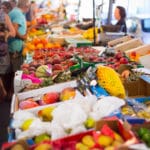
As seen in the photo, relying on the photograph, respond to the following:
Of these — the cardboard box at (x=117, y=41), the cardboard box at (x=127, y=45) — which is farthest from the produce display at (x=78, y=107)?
the cardboard box at (x=117, y=41)

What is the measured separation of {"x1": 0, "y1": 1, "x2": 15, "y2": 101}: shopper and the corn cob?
6.86 feet

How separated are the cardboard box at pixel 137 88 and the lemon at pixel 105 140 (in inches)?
37.5

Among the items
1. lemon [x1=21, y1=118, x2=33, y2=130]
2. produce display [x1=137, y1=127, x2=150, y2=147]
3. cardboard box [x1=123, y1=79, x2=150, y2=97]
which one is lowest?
cardboard box [x1=123, y1=79, x2=150, y2=97]

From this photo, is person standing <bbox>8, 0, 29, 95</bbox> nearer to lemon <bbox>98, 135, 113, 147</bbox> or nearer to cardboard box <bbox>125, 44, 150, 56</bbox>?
cardboard box <bbox>125, 44, 150, 56</bbox>

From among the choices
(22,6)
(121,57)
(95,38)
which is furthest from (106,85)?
(22,6)

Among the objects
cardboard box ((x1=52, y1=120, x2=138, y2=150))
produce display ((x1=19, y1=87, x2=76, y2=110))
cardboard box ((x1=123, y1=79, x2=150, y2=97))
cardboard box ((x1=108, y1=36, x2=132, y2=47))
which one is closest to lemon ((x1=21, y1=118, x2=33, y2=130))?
cardboard box ((x1=52, y1=120, x2=138, y2=150))

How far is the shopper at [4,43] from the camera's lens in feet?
12.7

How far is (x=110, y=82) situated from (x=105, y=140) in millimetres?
731

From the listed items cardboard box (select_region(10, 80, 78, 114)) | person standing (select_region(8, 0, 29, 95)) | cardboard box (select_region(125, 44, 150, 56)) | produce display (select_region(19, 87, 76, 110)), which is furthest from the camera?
person standing (select_region(8, 0, 29, 95))

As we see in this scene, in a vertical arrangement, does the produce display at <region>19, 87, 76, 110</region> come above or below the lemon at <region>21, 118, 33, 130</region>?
below

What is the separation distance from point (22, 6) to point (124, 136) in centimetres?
397

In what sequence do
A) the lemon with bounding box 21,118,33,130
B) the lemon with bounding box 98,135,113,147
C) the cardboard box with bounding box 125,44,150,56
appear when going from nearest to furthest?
1. the lemon with bounding box 98,135,113,147
2. the lemon with bounding box 21,118,33,130
3. the cardboard box with bounding box 125,44,150,56

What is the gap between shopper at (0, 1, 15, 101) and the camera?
12.7 ft

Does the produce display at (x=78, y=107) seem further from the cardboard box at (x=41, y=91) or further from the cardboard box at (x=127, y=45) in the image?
the cardboard box at (x=127, y=45)
